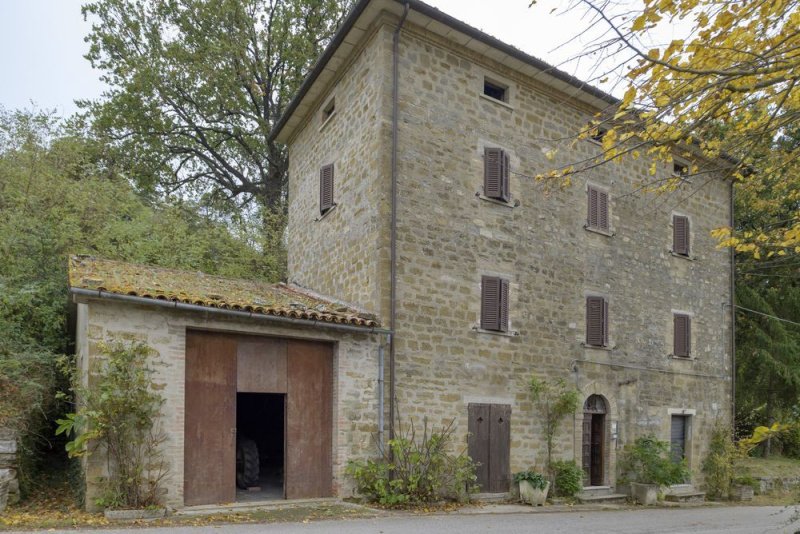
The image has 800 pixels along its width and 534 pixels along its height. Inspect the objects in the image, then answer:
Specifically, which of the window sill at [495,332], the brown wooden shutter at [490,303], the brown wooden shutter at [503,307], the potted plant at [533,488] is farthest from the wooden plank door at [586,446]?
the brown wooden shutter at [490,303]

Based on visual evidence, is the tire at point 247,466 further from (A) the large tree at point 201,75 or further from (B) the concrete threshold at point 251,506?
(A) the large tree at point 201,75

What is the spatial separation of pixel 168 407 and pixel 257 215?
52.0 ft

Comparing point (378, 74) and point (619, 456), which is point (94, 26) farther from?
point (619, 456)

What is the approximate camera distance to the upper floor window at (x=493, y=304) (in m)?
12.8

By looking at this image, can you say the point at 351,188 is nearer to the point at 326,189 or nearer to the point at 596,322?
the point at 326,189

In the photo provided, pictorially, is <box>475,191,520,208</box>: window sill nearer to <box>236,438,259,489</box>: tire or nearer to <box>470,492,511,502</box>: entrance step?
<box>470,492,511,502</box>: entrance step

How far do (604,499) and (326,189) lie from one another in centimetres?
911

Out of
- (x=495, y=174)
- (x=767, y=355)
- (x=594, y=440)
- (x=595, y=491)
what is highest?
(x=495, y=174)

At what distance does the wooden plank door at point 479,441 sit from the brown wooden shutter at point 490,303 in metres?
1.61

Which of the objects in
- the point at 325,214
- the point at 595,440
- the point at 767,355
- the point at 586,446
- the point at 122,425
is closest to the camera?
the point at 122,425

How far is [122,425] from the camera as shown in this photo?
8578 mm

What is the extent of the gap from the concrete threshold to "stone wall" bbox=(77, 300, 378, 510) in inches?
9.2

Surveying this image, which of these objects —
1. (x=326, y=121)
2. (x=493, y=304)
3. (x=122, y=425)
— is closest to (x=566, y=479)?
(x=493, y=304)

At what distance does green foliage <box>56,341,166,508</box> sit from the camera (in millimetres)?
8438
